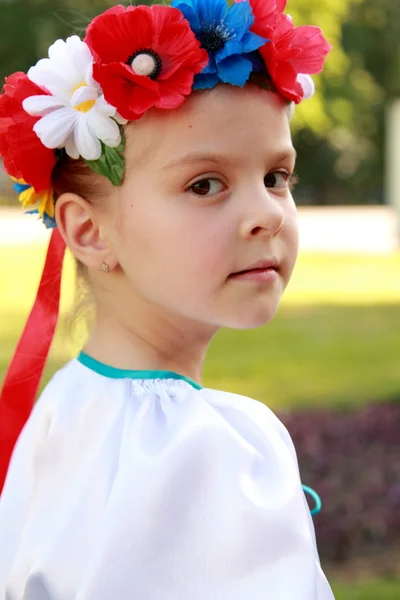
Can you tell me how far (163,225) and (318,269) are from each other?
13.7m

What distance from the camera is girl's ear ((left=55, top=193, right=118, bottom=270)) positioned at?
2.13m

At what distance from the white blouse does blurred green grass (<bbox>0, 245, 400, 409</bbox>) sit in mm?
772

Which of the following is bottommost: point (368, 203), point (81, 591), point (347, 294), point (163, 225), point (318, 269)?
point (368, 203)

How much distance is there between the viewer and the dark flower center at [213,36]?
6.40ft

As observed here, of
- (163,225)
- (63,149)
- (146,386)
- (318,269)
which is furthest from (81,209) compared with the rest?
(318,269)

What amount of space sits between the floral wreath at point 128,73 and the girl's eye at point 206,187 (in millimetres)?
168

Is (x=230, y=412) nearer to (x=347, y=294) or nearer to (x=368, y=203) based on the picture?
(x=347, y=294)

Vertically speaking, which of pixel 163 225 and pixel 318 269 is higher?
pixel 163 225

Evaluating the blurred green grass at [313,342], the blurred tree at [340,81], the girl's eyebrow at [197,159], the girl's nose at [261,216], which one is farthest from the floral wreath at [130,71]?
the blurred tree at [340,81]

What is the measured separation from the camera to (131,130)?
1991 millimetres

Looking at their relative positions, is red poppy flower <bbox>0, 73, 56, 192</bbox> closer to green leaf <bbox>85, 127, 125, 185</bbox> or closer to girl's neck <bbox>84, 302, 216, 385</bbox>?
green leaf <bbox>85, 127, 125, 185</bbox>

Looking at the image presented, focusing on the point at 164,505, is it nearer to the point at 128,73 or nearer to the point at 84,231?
the point at 84,231

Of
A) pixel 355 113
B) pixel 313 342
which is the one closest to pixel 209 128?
pixel 313 342

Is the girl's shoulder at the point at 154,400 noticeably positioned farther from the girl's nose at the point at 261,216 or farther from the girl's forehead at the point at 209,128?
the girl's forehead at the point at 209,128
